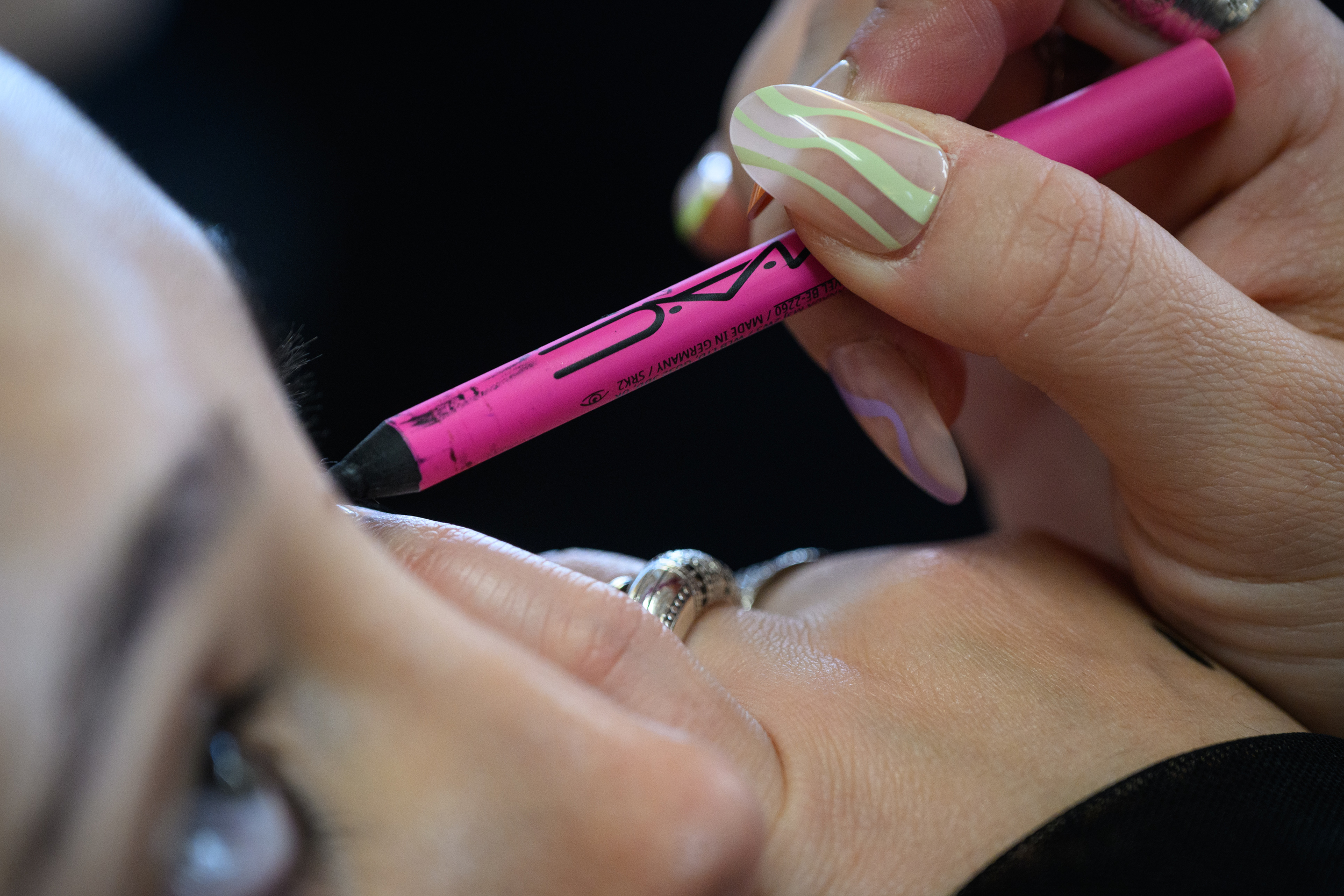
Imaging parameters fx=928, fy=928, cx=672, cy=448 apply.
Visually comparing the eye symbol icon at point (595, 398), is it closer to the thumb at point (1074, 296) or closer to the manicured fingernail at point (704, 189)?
the thumb at point (1074, 296)

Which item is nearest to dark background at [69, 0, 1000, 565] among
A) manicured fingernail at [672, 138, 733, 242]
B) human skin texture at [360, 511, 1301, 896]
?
manicured fingernail at [672, 138, 733, 242]

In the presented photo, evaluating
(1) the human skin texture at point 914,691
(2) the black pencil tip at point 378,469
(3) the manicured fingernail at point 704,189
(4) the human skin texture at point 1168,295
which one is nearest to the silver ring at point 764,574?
(1) the human skin texture at point 914,691

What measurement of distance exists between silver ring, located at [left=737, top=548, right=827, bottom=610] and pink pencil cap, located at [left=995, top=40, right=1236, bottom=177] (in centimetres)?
34

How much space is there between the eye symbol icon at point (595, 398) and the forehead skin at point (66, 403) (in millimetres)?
244

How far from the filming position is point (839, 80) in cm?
62

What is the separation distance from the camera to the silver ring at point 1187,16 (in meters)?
0.63

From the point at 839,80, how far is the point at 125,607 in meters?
0.52

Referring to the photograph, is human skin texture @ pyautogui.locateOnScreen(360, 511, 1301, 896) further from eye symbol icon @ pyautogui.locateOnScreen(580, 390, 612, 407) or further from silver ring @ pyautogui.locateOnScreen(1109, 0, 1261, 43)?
silver ring @ pyautogui.locateOnScreen(1109, 0, 1261, 43)

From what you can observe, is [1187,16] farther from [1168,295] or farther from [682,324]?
[682,324]

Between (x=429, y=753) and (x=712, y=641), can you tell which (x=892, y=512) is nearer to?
(x=712, y=641)

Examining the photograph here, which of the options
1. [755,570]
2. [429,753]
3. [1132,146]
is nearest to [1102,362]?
[1132,146]

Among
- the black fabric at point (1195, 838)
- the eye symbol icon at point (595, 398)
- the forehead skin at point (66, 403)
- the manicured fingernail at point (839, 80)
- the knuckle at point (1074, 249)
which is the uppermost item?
the forehead skin at point (66, 403)

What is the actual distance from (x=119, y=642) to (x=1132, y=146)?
0.65 meters

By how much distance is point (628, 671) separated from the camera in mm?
436
